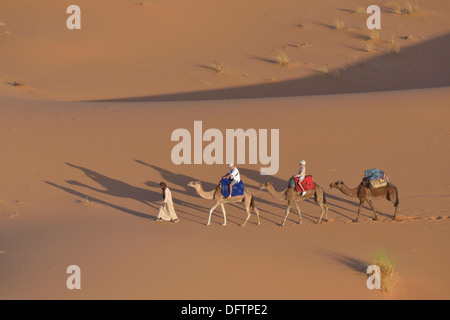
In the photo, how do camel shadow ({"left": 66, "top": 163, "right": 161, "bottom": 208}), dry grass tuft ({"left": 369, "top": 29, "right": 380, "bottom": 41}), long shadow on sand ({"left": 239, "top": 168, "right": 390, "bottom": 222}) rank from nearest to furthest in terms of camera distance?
long shadow on sand ({"left": 239, "top": 168, "right": 390, "bottom": 222}), camel shadow ({"left": 66, "top": 163, "right": 161, "bottom": 208}), dry grass tuft ({"left": 369, "top": 29, "right": 380, "bottom": 41})

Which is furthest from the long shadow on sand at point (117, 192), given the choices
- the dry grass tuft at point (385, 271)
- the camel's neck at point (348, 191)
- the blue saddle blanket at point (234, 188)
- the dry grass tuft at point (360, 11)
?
the dry grass tuft at point (360, 11)

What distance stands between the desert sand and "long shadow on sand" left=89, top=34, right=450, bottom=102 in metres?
0.08

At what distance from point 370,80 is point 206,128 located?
10.0 meters

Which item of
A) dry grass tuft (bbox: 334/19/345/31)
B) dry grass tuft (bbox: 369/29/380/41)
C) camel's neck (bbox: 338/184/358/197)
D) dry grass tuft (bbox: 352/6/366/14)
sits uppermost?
dry grass tuft (bbox: 352/6/366/14)

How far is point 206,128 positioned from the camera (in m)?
18.7

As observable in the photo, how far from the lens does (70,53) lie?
28.8 m

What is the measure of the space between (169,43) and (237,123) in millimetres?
11771

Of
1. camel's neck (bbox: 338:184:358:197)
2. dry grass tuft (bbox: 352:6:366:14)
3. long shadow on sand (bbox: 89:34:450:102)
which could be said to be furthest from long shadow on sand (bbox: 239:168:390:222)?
dry grass tuft (bbox: 352:6:366:14)

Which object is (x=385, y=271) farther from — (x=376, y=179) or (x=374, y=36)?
(x=374, y=36)

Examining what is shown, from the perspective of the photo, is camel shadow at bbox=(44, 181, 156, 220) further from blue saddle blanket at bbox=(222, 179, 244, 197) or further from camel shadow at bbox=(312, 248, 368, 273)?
camel shadow at bbox=(312, 248, 368, 273)

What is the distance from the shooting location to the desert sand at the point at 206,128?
1180cm

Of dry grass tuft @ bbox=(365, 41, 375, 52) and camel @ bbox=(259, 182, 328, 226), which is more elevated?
dry grass tuft @ bbox=(365, 41, 375, 52)

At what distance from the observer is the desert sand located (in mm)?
11805

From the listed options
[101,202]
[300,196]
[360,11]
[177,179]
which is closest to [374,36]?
[360,11]
